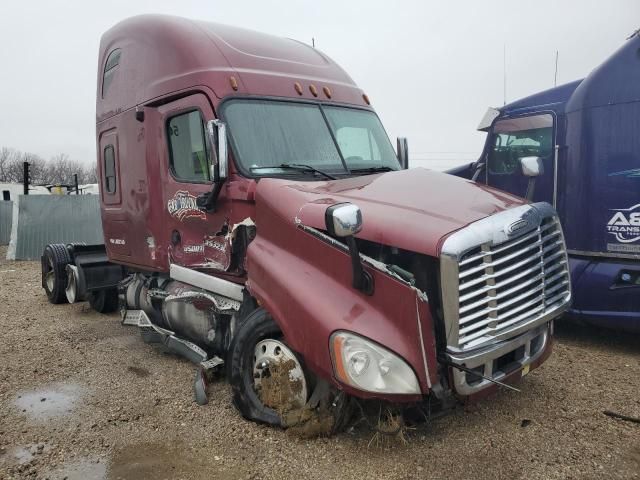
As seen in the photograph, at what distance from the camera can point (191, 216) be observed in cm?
493

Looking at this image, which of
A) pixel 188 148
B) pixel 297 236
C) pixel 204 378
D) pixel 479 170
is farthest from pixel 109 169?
pixel 479 170

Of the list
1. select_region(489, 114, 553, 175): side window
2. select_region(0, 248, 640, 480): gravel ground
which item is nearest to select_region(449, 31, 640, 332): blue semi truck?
select_region(489, 114, 553, 175): side window

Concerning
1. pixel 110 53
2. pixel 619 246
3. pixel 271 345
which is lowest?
pixel 271 345

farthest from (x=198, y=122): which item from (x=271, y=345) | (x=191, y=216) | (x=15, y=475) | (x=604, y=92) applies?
(x=604, y=92)

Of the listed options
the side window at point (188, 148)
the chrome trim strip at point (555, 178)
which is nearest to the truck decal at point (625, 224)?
the chrome trim strip at point (555, 178)

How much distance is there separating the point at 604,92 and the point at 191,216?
14.7 feet

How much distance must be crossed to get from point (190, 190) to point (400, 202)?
2.21 meters

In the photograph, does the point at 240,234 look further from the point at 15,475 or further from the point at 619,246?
the point at 619,246

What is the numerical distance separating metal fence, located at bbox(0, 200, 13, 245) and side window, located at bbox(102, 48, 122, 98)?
1699cm

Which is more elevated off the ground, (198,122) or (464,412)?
(198,122)

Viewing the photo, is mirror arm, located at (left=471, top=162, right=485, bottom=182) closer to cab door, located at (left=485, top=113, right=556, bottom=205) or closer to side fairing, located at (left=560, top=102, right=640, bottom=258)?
cab door, located at (left=485, top=113, right=556, bottom=205)

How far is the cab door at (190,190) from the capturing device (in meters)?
4.65

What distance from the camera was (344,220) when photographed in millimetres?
3012

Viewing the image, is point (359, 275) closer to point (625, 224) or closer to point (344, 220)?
point (344, 220)
